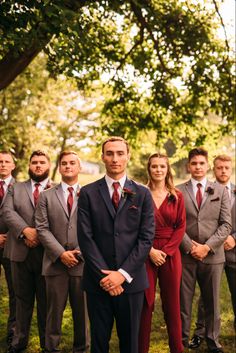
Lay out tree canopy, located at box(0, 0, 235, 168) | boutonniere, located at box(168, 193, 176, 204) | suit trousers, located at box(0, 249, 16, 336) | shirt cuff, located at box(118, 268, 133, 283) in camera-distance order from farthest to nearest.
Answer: tree canopy, located at box(0, 0, 235, 168) → suit trousers, located at box(0, 249, 16, 336) → boutonniere, located at box(168, 193, 176, 204) → shirt cuff, located at box(118, 268, 133, 283)

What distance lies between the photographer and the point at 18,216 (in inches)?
219

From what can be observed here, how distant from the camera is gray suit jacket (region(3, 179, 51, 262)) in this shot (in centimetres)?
549

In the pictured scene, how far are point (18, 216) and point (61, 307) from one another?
1.31 meters

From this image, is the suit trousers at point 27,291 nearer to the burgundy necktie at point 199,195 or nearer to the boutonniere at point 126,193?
the boutonniere at point 126,193

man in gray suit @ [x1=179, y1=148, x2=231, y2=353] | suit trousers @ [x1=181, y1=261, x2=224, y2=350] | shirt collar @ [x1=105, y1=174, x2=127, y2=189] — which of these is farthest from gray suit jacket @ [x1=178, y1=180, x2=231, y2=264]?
shirt collar @ [x1=105, y1=174, x2=127, y2=189]

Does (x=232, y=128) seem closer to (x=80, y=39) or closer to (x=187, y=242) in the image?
(x=80, y=39)

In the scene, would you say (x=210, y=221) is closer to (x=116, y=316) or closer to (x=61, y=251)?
(x=61, y=251)

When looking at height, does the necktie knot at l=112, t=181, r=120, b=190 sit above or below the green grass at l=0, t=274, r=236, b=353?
above

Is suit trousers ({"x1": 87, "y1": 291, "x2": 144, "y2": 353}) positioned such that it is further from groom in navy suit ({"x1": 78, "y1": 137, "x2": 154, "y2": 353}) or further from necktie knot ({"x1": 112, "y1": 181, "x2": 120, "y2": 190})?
necktie knot ({"x1": 112, "y1": 181, "x2": 120, "y2": 190})

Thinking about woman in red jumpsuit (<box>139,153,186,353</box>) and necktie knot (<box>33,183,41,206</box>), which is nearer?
woman in red jumpsuit (<box>139,153,186,353</box>)

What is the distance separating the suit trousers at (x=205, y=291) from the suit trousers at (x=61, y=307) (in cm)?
146

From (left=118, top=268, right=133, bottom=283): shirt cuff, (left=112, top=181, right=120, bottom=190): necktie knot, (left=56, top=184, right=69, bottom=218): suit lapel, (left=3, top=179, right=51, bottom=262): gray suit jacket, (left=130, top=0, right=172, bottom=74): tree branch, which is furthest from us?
(left=130, top=0, right=172, bottom=74): tree branch

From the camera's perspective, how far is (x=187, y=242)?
18.6 feet

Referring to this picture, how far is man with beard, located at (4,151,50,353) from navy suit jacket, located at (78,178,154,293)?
1534 mm
